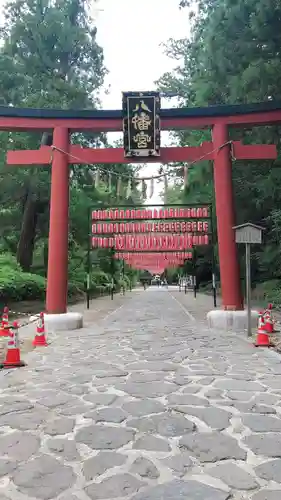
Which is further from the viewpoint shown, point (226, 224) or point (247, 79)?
point (247, 79)

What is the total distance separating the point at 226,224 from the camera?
10.9 metres

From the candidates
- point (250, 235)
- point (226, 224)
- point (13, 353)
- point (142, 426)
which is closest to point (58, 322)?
point (13, 353)

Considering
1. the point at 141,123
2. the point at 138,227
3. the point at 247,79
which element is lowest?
the point at 138,227

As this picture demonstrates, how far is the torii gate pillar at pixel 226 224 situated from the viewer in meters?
10.8

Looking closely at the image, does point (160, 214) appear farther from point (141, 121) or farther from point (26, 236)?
point (26, 236)

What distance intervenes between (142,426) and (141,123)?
8.86 meters

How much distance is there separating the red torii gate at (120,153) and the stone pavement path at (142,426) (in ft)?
12.1

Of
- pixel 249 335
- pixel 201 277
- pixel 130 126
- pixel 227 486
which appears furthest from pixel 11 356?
pixel 201 277

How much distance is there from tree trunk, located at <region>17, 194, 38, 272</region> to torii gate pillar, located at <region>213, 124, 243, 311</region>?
11098mm

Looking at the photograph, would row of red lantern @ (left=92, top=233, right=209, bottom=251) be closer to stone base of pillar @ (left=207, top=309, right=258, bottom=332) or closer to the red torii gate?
the red torii gate

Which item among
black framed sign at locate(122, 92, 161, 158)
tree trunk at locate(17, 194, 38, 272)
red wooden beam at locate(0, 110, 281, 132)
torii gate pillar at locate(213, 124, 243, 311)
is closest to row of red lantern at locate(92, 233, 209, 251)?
tree trunk at locate(17, 194, 38, 272)

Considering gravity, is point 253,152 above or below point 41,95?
below

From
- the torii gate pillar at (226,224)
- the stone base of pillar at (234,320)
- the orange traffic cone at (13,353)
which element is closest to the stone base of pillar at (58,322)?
the orange traffic cone at (13,353)

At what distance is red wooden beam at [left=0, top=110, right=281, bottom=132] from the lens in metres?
11.0
